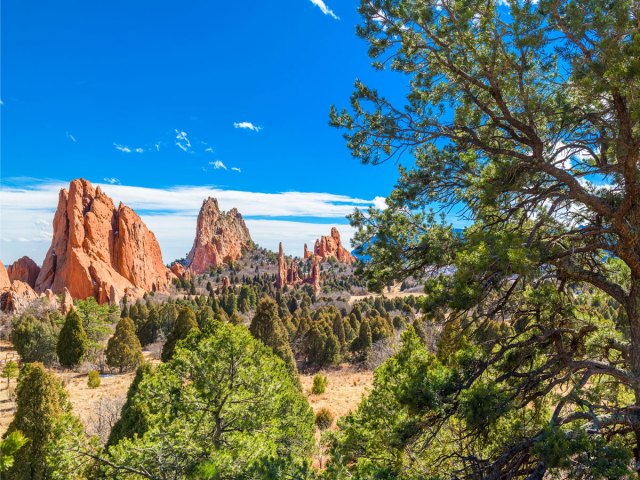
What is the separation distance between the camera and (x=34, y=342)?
2753 centimetres

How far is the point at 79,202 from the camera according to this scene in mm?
72125

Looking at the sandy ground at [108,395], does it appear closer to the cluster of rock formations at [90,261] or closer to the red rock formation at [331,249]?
the cluster of rock formations at [90,261]

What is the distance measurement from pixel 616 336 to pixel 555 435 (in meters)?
2.58

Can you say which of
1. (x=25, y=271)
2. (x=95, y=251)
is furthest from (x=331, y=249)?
(x=25, y=271)

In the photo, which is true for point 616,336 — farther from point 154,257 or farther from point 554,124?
point 154,257

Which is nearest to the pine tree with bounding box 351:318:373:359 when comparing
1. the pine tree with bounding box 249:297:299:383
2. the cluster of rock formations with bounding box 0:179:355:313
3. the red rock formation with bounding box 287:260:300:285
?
the pine tree with bounding box 249:297:299:383

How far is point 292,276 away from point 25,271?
5817cm

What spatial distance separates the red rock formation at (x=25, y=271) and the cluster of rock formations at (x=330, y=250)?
82119mm

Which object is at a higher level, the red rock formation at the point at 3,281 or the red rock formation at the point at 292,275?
the red rock formation at the point at 292,275

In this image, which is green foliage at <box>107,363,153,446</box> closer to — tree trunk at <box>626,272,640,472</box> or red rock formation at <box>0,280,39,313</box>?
tree trunk at <box>626,272,640,472</box>

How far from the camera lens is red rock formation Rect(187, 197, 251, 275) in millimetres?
125875

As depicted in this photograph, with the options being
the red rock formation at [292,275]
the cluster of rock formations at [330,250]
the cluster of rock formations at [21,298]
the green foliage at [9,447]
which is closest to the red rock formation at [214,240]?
the cluster of rock formations at [330,250]

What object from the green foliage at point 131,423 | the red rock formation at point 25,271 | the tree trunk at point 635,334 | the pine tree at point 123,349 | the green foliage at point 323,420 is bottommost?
the green foliage at point 323,420

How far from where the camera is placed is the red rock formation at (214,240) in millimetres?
125875
